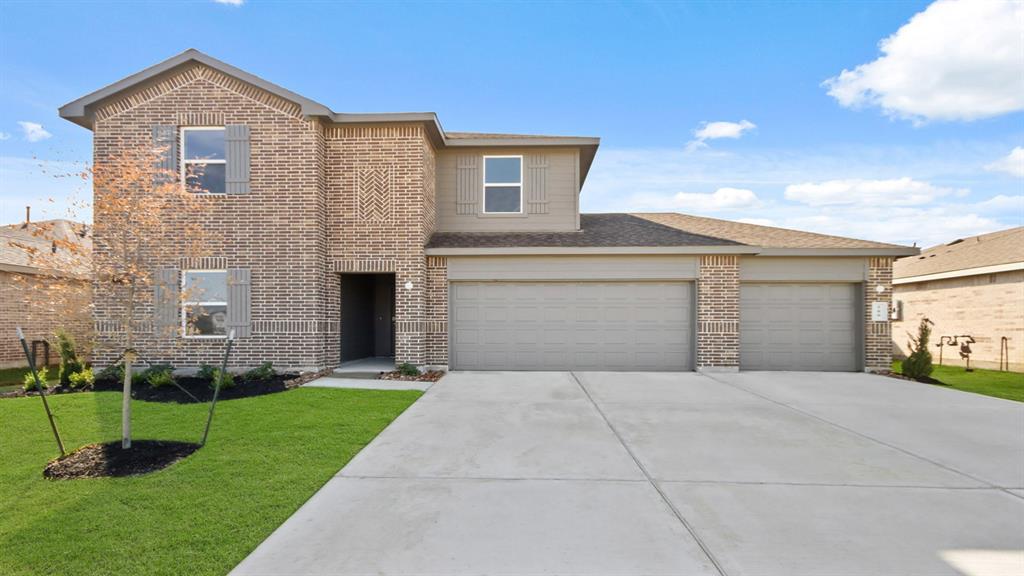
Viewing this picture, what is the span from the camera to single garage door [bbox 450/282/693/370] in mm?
11273

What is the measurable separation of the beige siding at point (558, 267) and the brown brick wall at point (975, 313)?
36.2 ft

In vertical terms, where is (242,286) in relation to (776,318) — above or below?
above

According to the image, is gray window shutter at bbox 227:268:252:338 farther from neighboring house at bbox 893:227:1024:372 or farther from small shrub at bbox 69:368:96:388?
neighboring house at bbox 893:227:1024:372

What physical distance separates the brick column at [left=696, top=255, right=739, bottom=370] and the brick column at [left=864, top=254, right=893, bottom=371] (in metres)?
3.44

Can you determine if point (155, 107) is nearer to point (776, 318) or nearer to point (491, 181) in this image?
point (491, 181)

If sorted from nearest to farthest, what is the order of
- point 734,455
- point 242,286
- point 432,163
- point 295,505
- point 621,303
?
point 295,505
point 734,455
point 242,286
point 621,303
point 432,163

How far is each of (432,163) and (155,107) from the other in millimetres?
6397

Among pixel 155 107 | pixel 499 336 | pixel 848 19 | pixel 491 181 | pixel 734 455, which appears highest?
pixel 848 19

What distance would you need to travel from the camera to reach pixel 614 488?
4.28 meters

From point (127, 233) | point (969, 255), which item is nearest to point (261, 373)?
point (127, 233)

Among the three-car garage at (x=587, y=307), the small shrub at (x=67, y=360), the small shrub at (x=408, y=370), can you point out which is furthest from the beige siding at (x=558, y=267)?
the small shrub at (x=67, y=360)

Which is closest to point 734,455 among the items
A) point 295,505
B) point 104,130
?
point 295,505

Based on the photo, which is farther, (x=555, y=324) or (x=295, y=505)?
(x=555, y=324)

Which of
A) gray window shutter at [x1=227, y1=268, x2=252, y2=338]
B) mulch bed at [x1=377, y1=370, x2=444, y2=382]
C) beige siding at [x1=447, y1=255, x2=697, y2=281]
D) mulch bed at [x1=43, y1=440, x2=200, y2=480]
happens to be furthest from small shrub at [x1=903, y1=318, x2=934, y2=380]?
gray window shutter at [x1=227, y1=268, x2=252, y2=338]
